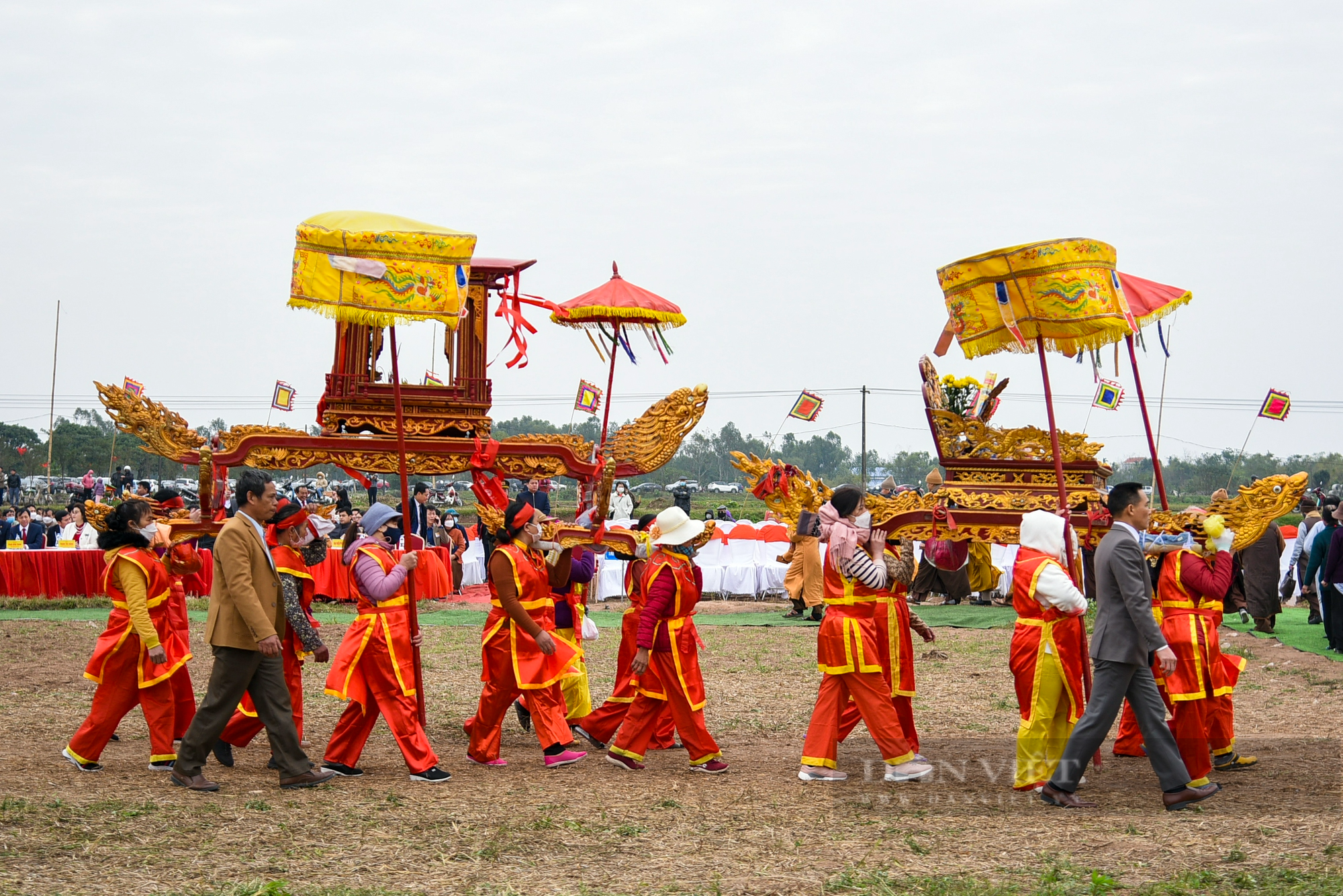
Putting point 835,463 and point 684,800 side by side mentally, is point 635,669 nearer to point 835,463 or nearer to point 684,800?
point 684,800

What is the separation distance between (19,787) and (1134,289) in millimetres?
7155

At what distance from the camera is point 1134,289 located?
7.64m

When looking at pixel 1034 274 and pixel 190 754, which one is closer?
pixel 190 754

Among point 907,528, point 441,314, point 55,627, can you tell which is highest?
point 441,314

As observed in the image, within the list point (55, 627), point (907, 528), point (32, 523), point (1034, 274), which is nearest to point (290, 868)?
point (907, 528)

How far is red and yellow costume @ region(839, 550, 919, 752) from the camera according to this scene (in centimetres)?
709

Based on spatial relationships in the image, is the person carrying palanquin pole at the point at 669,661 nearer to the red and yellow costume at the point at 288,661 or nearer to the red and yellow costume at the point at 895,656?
the red and yellow costume at the point at 895,656

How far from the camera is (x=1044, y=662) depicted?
6.43m

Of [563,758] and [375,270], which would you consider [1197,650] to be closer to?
[563,758]

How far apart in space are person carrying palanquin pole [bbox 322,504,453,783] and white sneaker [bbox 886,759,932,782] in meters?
2.57

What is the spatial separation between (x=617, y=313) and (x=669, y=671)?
3394 millimetres

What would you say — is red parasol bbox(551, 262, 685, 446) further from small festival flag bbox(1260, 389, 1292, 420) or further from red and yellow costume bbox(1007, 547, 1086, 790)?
small festival flag bbox(1260, 389, 1292, 420)

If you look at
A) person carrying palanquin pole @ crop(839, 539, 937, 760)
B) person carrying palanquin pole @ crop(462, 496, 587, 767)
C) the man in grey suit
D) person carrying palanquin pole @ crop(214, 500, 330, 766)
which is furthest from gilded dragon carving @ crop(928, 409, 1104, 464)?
person carrying palanquin pole @ crop(214, 500, 330, 766)

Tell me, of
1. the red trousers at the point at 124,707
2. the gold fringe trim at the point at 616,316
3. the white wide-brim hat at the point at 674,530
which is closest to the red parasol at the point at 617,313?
the gold fringe trim at the point at 616,316
